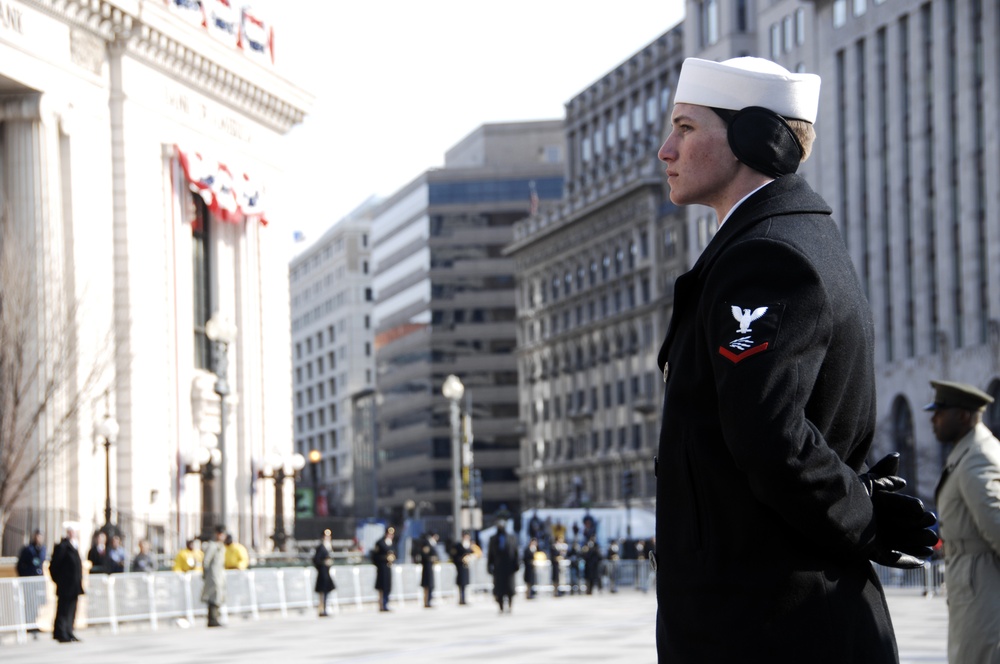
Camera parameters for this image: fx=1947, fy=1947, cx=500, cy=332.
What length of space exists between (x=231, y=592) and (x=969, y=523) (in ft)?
96.8

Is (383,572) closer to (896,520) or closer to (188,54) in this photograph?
(188,54)

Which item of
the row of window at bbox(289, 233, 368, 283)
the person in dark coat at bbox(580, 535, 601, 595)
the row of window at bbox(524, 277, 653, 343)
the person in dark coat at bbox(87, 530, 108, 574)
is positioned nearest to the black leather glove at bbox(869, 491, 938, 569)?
the person in dark coat at bbox(87, 530, 108, 574)

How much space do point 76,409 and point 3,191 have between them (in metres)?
5.77

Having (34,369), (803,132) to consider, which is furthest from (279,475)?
(803,132)

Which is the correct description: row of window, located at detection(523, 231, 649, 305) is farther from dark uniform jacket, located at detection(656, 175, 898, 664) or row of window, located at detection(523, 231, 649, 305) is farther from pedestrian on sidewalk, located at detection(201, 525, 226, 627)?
dark uniform jacket, located at detection(656, 175, 898, 664)

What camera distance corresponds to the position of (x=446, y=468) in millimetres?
141875

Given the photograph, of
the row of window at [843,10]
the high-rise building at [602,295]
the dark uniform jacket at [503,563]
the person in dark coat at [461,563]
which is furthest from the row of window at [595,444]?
the dark uniform jacket at [503,563]

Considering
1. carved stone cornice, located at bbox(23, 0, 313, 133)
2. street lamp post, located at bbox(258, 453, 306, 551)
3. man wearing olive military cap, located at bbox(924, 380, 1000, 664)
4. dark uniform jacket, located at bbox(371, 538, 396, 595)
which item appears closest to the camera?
man wearing olive military cap, located at bbox(924, 380, 1000, 664)

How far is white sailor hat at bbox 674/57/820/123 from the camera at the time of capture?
4.06 meters

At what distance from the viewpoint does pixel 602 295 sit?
11525 cm

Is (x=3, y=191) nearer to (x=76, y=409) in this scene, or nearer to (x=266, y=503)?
(x=76, y=409)

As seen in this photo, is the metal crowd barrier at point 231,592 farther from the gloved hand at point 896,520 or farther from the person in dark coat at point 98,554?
the gloved hand at point 896,520

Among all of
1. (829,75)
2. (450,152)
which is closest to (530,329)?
(450,152)

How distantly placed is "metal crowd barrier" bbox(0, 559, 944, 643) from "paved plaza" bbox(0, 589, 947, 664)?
32 centimetres
